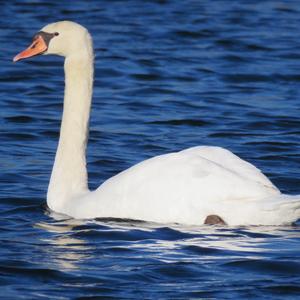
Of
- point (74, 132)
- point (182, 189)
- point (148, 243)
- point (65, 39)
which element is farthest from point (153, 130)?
point (148, 243)

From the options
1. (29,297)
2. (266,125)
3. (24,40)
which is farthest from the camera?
(24,40)

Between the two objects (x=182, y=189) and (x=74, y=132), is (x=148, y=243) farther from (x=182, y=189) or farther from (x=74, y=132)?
(x=74, y=132)

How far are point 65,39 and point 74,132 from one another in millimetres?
745

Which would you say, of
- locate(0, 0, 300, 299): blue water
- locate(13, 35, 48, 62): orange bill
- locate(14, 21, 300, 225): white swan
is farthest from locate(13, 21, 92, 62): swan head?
locate(0, 0, 300, 299): blue water

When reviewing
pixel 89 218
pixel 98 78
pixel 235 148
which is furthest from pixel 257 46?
pixel 89 218

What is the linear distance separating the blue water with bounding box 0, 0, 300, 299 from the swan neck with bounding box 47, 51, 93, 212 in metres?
0.31

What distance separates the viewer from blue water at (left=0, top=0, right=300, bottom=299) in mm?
7934

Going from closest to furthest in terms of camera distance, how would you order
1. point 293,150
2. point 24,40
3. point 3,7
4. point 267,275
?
point 267,275 < point 293,150 < point 24,40 < point 3,7

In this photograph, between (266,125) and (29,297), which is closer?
(29,297)

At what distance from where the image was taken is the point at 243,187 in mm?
8883

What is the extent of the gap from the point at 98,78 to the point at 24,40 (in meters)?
2.18

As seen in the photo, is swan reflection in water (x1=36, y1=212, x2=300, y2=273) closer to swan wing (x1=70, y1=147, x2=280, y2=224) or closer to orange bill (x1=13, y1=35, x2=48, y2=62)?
swan wing (x1=70, y1=147, x2=280, y2=224)

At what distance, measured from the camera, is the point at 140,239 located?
348 inches

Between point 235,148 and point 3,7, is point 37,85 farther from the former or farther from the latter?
point 3,7
